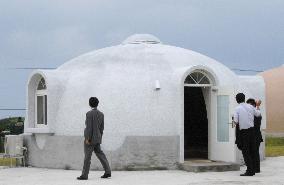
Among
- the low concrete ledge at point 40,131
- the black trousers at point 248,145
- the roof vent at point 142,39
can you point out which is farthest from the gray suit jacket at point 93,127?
the roof vent at point 142,39

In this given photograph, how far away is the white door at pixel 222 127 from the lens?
1482 cm

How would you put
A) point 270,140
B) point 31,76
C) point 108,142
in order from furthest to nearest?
point 270,140
point 31,76
point 108,142

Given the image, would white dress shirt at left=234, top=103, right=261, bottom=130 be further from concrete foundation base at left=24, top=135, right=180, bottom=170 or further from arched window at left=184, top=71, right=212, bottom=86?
arched window at left=184, top=71, right=212, bottom=86

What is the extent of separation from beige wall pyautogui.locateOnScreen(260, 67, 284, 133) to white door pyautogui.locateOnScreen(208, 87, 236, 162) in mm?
19273

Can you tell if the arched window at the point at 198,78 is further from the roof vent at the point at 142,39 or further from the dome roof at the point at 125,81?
the roof vent at the point at 142,39

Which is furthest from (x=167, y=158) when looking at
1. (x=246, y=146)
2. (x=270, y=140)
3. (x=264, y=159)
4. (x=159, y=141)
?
(x=270, y=140)

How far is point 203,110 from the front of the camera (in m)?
18.5

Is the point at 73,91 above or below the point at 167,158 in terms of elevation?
above

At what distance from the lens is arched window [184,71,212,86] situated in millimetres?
15445

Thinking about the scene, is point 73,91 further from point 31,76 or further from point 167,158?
point 167,158

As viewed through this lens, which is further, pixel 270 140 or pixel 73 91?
pixel 270 140

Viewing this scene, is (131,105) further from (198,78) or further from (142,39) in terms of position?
(142,39)

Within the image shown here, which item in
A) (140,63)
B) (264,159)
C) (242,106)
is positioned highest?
(140,63)

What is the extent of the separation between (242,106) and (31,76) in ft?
18.9
